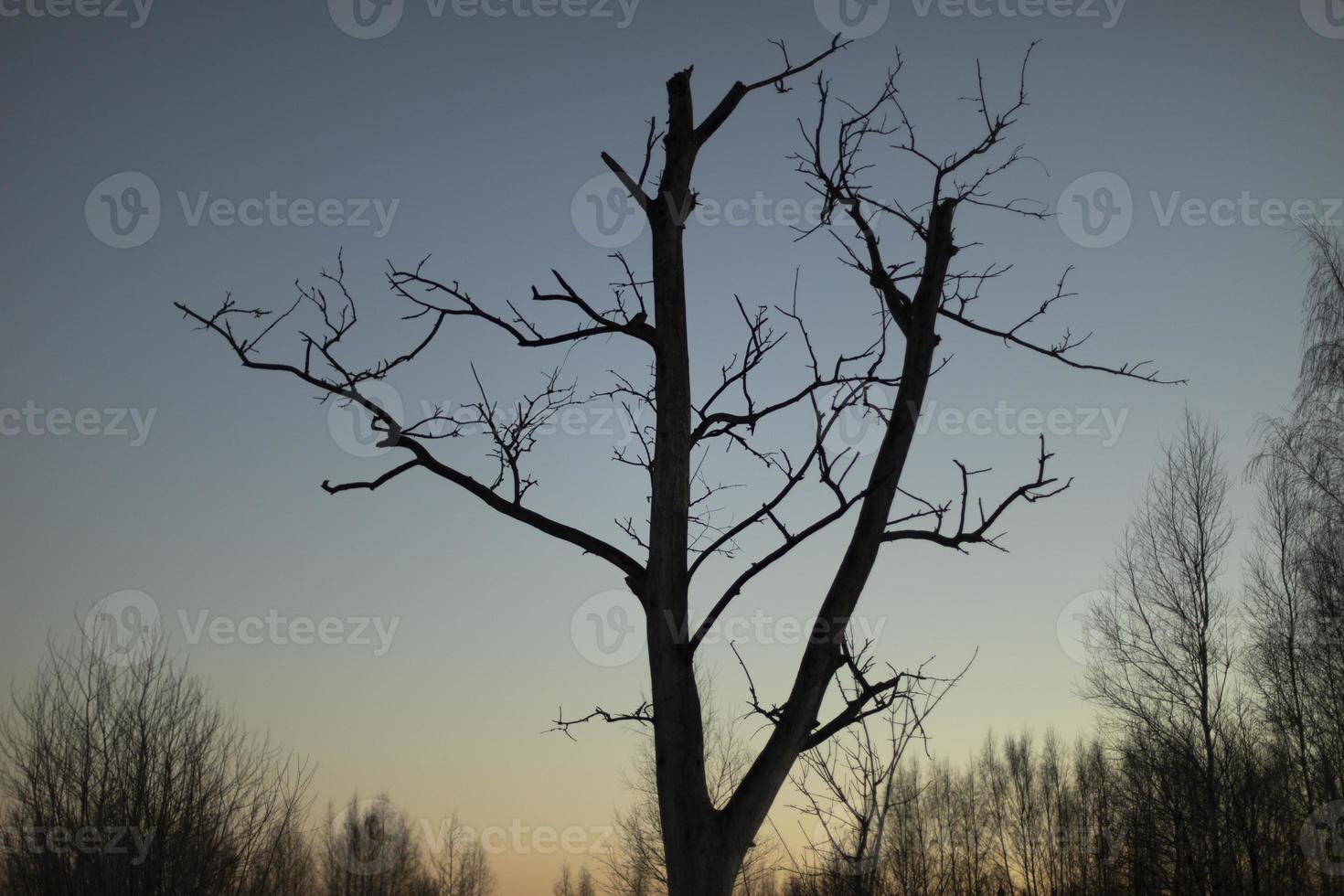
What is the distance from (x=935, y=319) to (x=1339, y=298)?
55.6 feet

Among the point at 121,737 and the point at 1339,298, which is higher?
the point at 1339,298

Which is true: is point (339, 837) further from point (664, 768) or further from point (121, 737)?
point (664, 768)

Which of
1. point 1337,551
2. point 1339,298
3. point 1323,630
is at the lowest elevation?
point 1323,630

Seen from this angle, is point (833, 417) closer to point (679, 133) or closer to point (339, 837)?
point (679, 133)

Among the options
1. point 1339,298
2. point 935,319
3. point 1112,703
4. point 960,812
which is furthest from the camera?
point 960,812

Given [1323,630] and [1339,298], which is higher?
[1339,298]

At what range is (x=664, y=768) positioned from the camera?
2.72 m

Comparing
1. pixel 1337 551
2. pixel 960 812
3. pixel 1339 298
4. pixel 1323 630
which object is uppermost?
pixel 1339 298

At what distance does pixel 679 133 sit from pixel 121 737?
547 inches

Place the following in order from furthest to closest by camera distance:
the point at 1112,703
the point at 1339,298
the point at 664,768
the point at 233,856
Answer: the point at 1112,703
the point at 1339,298
the point at 233,856
the point at 664,768

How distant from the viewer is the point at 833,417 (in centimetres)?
309

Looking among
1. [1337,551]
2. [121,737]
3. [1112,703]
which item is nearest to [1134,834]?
[1112,703]

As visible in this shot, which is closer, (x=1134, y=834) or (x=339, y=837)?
(x=1134, y=834)

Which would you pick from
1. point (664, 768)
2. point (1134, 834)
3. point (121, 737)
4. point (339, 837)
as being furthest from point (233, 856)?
point (339, 837)
